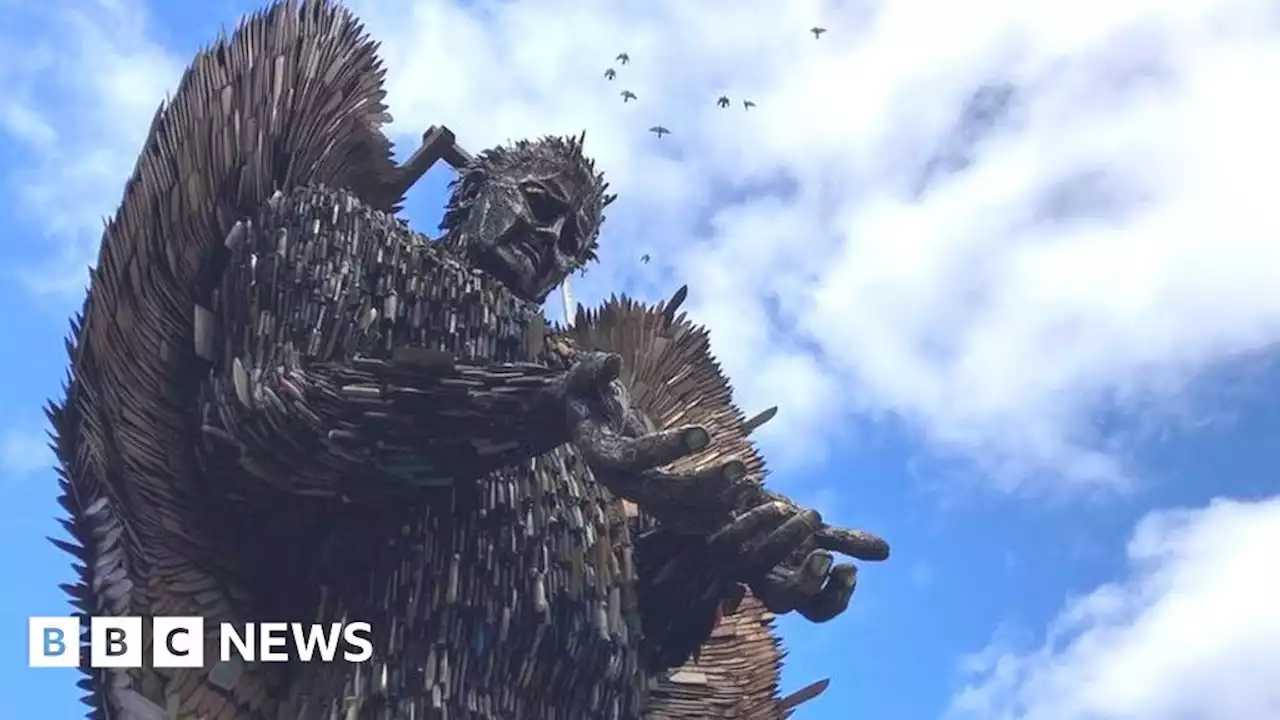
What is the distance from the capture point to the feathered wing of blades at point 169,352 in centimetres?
470

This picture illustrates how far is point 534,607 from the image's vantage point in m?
4.96

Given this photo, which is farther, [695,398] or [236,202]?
[695,398]

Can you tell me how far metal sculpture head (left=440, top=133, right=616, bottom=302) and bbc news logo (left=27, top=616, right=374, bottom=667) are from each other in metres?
1.43

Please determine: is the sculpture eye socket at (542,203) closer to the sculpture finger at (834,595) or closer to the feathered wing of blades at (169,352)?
the feathered wing of blades at (169,352)

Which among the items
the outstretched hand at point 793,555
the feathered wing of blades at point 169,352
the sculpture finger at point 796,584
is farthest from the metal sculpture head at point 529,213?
the sculpture finger at point 796,584

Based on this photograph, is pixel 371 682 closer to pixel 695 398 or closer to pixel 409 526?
pixel 409 526

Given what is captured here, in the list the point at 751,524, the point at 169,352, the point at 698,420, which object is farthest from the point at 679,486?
the point at 698,420

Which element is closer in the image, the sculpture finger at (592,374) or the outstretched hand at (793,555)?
the sculpture finger at (592,374)

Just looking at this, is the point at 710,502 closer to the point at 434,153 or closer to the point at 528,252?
the point at 528,252

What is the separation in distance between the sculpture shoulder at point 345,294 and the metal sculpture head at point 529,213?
11.8 inches

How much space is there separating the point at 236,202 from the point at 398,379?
1049 millimetres

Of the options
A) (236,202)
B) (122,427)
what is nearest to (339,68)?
(236,202)

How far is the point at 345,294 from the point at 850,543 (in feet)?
6.17

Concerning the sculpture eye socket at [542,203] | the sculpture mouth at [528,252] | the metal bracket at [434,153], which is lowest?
the sculpture mouth at [528,252]
